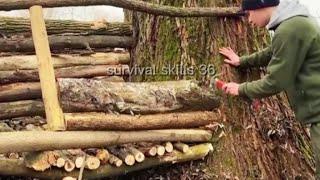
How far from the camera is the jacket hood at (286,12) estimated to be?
3.48 metres

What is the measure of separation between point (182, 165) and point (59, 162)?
1.13m

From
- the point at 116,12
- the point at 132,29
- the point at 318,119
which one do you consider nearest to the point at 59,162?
the point at 318,119

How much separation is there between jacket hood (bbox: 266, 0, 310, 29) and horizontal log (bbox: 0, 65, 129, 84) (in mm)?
2300

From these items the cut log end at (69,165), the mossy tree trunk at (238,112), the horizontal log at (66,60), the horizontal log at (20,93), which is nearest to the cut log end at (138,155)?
the cut log end at (69,165)

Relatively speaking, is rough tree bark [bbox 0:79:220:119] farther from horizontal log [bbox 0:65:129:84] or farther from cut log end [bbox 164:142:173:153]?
horizontal log [bbox 0:65:129:84]

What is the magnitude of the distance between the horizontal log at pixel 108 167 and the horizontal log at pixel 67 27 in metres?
2.15

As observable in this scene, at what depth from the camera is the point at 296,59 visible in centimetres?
346

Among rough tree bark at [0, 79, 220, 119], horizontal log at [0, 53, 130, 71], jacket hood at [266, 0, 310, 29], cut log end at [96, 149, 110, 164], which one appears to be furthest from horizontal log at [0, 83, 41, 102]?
jacket hood at [266, 0, 310, 29]

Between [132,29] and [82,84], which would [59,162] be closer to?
[82,84]

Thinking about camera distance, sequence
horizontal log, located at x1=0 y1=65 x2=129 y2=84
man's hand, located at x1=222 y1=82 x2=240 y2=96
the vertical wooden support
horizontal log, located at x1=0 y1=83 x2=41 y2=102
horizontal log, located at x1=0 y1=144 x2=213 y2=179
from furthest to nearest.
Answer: horizontal log, located at x1=0 y1=65 x2=129 y2=84 < horizontal log, located at x1=0 y1=83 x2=41 y2=102 < man's hand, located at x1=222 y1=82 x2=240 y2=96 < the vertical wooden support < horizontal log, located at x1=0 y1=144 x2=213 y2=179

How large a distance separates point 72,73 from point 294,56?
2774 millimetres

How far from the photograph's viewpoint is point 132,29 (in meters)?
5.69

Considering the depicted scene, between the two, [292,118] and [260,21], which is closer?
[260,21]

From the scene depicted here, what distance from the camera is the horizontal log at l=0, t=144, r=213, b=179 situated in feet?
11.7
